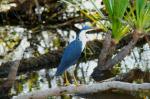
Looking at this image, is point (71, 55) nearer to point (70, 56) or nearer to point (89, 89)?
point (70, 56)

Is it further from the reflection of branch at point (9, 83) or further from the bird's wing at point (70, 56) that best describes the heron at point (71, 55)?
the reflection of branch at point (9, 83)

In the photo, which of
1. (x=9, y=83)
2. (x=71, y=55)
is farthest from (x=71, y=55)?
(x=9, y=83)

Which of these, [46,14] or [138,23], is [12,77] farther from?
[46,14]

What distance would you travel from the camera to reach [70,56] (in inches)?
184

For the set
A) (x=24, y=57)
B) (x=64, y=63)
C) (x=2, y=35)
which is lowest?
(x=64, y=63)

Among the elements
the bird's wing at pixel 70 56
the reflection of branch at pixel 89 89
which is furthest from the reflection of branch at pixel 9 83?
the reflection of branch at pixel 89 89

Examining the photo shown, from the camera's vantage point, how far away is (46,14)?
948cm

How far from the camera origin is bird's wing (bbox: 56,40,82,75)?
457 cm

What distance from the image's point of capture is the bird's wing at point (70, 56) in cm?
457

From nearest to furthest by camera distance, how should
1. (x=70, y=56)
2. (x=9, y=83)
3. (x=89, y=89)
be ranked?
(x=89, y=89) → (x=70, y=56) → (x=9, y=83)

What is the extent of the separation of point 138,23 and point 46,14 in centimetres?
416

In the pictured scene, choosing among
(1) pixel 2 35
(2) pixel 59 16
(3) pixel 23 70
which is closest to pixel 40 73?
(3) pixel 23 70

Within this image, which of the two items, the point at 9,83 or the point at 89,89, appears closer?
the point at 89,89

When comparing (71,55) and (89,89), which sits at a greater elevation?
(71,55)
